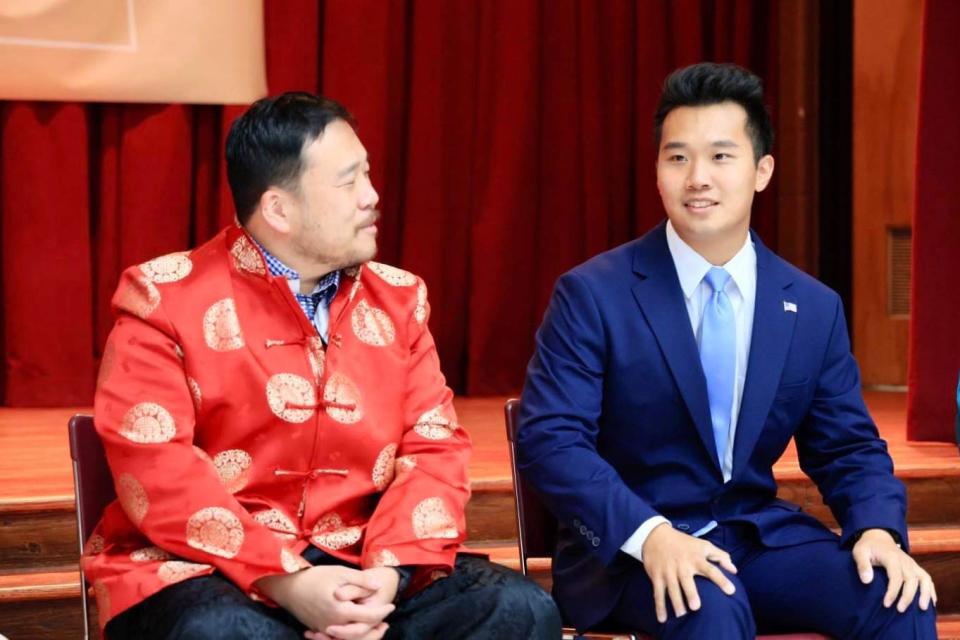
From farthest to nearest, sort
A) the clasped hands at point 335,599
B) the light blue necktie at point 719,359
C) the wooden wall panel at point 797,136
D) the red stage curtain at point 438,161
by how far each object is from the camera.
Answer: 1. the wooden wall panel at point 797,136
2. the red stage curtain at point 438,161
3. the light blue necktie at point 719,359
4. the clasped hands at point 335,599

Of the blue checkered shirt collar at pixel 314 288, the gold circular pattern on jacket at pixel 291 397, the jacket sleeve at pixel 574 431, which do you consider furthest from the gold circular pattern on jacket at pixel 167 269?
the jacket sleeve at pixel 574 431

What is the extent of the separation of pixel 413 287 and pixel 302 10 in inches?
104

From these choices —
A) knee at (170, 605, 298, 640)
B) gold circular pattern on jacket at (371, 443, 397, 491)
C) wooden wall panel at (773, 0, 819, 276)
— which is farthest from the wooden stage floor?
knee at (170, 605, 298, 640)

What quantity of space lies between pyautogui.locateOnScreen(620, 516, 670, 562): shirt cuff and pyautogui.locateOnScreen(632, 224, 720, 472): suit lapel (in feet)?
0.66

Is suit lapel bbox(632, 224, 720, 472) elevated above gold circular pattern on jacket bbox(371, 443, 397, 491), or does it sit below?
above

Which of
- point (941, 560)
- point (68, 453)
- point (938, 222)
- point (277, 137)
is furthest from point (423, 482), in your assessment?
point (938, 222)

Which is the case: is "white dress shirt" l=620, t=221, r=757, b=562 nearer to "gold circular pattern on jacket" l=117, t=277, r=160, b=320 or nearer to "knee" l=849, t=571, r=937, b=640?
"knee" l=849, t=571, r=937, b=640

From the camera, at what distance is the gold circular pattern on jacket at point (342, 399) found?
228cm

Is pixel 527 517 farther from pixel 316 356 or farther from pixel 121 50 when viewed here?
pixel 121 50

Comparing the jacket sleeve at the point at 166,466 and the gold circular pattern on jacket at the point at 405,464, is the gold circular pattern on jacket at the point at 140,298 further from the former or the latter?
the gold circular pattern on jacket at the point at 405,464

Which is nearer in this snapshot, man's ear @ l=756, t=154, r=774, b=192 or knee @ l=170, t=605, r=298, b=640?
knee @ l=170, t=605, r=298, b=640

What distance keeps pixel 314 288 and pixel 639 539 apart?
665 millimetres

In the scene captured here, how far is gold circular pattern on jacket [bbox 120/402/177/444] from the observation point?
7.08 feet

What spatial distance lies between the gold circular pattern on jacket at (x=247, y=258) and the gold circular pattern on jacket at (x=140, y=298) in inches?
5.7
